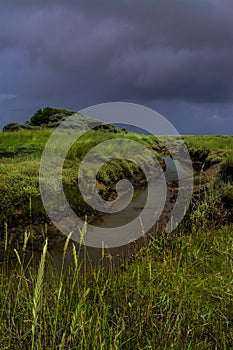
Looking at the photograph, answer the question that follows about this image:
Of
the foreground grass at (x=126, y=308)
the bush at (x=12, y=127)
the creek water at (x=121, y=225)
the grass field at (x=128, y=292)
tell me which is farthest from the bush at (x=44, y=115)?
the foreground grass at (x=126, y=308)

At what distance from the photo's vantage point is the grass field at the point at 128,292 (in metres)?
3.29

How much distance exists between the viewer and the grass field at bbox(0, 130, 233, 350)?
3.29m

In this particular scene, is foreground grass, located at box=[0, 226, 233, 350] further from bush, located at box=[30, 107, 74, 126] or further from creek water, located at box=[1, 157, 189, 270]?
bush, located at box=[30, 107, 74, 126]

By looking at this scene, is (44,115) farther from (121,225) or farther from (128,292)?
(128,292)

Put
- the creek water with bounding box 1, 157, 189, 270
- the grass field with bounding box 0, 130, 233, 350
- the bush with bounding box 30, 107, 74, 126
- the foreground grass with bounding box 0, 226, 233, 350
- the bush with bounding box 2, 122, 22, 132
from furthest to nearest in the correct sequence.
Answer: the bush with bounding box 30, 107, 74, 126
the bush with bounding box 2, 122, 22, 132
the creek water with bounding box 1, 157, 189, 270
the grass field with bounding box 0, 130, 233, 350
the foreground grass with bounding box 0, 226, 233, 350

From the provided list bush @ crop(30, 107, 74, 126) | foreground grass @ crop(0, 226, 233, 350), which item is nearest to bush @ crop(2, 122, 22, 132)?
bush @ crop(30, 107, 74, 126)

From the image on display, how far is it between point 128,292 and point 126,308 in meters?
0.79

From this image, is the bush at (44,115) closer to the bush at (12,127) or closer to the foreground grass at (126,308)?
the bush at (12,127)

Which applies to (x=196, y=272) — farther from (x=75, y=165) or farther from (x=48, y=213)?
(x=75, y=165)

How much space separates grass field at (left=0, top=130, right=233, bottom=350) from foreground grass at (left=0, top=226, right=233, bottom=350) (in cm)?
1

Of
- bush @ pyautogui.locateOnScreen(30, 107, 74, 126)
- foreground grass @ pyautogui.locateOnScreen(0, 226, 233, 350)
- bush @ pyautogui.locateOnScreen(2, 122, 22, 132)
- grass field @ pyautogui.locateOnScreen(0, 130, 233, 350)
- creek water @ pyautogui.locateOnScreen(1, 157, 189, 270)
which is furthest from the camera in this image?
bush @ pyautogui.locateOnScreen(30, 107, 74, 126)

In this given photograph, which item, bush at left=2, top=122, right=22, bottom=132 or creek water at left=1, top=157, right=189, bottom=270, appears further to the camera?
bush at left=2, top=122, right=22, bottom=132

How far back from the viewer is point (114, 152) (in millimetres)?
20641

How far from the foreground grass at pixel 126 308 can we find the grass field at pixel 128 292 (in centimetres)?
1
